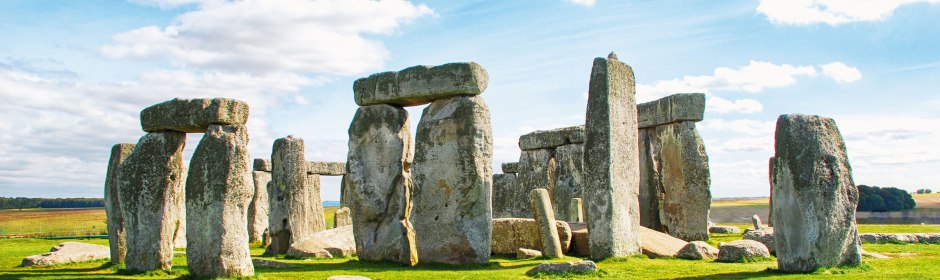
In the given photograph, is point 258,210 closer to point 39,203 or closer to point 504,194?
point 504,194

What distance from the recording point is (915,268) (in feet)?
37.7

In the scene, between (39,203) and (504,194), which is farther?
(39,203)

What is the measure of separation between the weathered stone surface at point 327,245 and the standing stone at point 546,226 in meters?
4.02

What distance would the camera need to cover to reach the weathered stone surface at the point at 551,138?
23.8 metres

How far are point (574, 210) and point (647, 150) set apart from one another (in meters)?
Answer: 2.46

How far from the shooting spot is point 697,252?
14242 millimetres

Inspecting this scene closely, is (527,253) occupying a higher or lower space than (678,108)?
lower

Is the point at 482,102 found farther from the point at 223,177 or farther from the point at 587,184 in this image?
the point at 223,177

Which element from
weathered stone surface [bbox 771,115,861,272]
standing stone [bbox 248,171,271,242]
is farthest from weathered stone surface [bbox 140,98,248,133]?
standing stone [bbox 248,171,271,242]

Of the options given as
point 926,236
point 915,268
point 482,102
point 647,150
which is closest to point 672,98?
point 647,150

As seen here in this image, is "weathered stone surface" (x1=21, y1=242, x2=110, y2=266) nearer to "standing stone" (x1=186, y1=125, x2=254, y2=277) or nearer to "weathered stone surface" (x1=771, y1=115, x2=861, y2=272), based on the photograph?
"standing stone" (x1=186, y1=125, x2=254, y2=277)

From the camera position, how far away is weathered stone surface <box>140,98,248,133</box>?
11.0 metres

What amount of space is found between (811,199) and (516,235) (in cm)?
625

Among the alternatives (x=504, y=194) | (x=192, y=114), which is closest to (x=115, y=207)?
(x=192, y=114)
